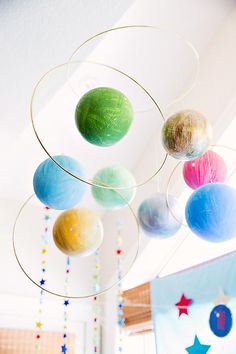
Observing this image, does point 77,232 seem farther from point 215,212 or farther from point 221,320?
point 221,320

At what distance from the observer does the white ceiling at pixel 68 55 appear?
1.64m

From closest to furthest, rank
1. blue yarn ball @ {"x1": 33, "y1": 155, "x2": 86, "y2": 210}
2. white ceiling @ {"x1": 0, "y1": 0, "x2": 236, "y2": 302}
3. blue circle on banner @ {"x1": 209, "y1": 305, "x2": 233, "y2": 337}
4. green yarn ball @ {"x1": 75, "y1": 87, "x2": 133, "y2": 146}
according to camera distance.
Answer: green yarn ball @ {"x1": 75, "y1": 87, "x2": 133, "y2": 146}
blue yarn ball @ {"x1": 33, "y1": 155, "x2": 86, "y2": 210}
white ceiling @ {"x1": 0, "y1": 0, "x2": 236, "y2": 302}
blue circle on banner @ {"x1": 209, "y1": 305, "x2": 233, "y2": 337}

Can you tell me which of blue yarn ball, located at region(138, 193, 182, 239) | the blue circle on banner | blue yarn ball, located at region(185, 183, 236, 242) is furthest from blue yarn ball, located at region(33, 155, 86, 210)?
the blue circle on banner

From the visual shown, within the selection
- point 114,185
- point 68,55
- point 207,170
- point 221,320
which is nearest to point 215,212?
point 207,170

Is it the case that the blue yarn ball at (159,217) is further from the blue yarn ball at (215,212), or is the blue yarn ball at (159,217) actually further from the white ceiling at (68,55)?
the white ceiling at (68,55)

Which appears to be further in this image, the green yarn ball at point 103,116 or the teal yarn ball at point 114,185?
the teal yarn ball at point 114,185

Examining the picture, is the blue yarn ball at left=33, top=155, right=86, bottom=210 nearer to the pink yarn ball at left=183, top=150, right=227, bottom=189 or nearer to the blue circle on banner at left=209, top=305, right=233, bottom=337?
the pink yarn ball at left=183, top=150, right=227, bottom=189

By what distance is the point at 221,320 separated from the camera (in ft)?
6.21

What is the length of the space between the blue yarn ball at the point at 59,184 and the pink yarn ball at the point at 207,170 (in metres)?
0.41

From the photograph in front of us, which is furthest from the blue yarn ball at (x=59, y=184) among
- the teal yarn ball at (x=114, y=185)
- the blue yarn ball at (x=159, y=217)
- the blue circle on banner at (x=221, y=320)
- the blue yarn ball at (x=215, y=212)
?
the blue circle on banner at (x=221, y=320)

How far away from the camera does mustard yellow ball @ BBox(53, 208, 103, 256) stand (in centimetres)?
140

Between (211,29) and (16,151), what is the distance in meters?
1.45

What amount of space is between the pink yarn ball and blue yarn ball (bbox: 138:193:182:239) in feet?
0.45

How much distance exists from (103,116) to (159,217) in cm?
51
